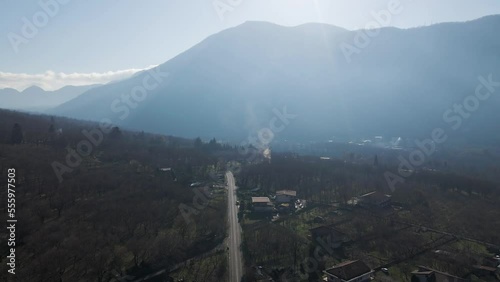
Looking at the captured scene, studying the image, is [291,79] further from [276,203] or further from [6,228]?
[6,228]

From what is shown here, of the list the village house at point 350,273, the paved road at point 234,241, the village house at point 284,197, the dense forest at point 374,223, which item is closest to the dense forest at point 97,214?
the paved road at point 234,241

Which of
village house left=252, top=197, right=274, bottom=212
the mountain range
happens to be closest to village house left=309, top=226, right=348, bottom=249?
village house left=252, top=197, right=274, bottom=212

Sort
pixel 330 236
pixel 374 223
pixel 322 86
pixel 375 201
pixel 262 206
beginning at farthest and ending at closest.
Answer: pixel 322 86 → pixel 375 201 → pixel 262 206 → pixel 374 223 → pixel 330 236

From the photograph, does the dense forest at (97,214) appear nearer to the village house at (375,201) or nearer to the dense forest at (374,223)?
the dense forest at (374,223)

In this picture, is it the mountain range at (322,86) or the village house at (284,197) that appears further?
the mountain range at (322,86)

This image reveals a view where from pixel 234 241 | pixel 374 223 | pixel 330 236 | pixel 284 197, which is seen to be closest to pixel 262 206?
pixel 284 197

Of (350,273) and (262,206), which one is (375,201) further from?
(350,273)
